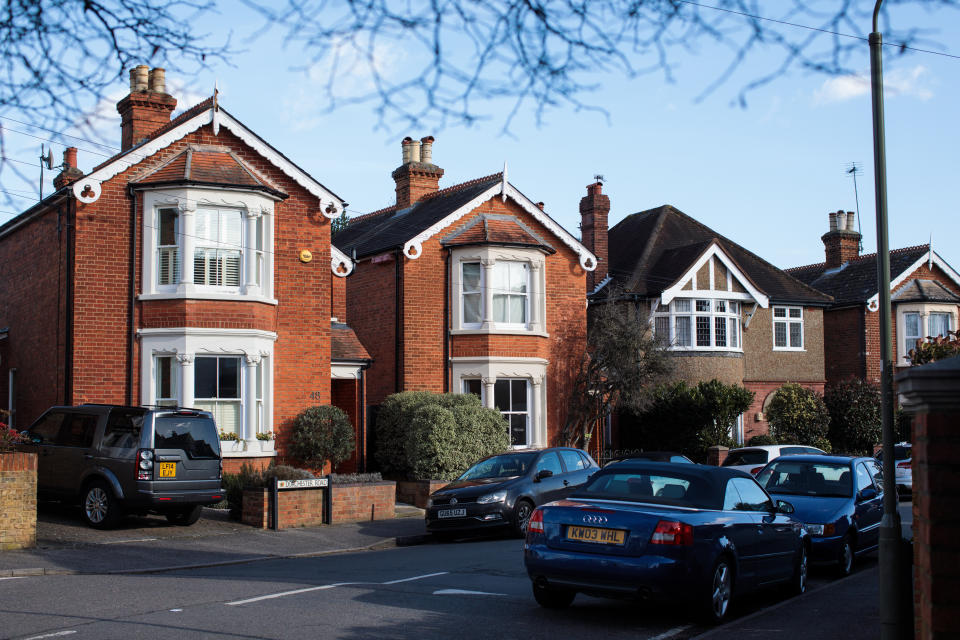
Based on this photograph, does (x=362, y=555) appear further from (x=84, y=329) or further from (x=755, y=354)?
(x=755, y=354)

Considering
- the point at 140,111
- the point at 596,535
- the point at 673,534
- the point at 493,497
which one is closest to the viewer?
the point at 673,534

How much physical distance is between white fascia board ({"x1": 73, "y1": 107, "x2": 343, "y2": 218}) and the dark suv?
16.5 feet

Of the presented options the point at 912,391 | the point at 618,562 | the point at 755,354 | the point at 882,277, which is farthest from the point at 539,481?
the point at 755,354

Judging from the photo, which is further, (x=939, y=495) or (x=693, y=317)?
(x=693, y=317)

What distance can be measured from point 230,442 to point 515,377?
8.48 meters

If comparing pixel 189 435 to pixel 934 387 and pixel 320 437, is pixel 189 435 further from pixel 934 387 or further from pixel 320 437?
pixel 934 387

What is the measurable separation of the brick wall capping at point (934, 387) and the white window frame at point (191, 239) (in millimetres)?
17134

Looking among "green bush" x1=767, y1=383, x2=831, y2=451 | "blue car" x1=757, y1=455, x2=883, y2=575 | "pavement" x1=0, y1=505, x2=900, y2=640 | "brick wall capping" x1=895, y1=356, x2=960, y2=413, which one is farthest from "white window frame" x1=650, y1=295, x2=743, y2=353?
"brick wall capping" x1=895, y1=356, x2=960, y2=413

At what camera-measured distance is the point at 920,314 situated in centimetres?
3819

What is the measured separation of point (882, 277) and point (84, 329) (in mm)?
15714

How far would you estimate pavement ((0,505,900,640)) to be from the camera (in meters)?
8.93

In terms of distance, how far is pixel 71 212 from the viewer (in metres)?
19.6

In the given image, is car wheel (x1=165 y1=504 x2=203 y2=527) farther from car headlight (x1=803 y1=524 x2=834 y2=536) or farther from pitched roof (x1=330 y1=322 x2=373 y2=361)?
car headlight (x1=803 y1=524 x2=834 y2=536)

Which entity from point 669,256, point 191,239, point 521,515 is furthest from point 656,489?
point 669,256
